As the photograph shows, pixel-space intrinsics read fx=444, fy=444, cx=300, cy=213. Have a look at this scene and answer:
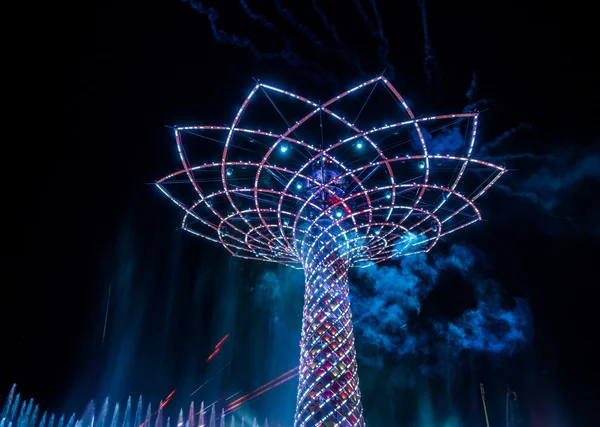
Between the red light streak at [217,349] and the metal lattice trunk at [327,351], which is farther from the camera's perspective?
the red light streak at [217,349]

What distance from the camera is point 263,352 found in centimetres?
2894

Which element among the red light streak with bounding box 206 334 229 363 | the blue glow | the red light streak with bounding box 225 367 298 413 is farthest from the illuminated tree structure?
the red light streak with bounding box 225 367 298 413

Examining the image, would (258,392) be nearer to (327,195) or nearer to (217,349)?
(217,349)

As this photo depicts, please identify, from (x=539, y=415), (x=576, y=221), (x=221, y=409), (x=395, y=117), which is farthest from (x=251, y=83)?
(x=539, y=415)

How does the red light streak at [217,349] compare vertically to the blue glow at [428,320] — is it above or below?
below

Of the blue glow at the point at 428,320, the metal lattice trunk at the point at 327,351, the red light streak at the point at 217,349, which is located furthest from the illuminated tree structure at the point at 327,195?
the red light streak at the point at 217,349

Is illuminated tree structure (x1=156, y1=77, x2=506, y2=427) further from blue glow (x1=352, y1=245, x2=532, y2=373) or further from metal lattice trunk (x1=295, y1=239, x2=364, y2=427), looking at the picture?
blue glow (x1=352, y1=245, x2=532, y2=373)

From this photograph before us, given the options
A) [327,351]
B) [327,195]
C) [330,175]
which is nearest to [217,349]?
[327,351]

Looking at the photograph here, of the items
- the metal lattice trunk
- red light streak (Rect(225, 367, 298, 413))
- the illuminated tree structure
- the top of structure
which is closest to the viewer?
the illuminated tree structure

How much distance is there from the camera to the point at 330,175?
54.8 ft

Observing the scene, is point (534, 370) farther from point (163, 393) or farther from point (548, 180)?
point (163, 393)

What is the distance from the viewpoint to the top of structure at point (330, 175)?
14.3 meters

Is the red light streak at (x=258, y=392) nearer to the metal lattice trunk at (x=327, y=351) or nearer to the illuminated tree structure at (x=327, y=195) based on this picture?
the illuminated tree structure at (x=327, y=195)

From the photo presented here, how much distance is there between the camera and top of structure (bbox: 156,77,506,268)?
14.3m
